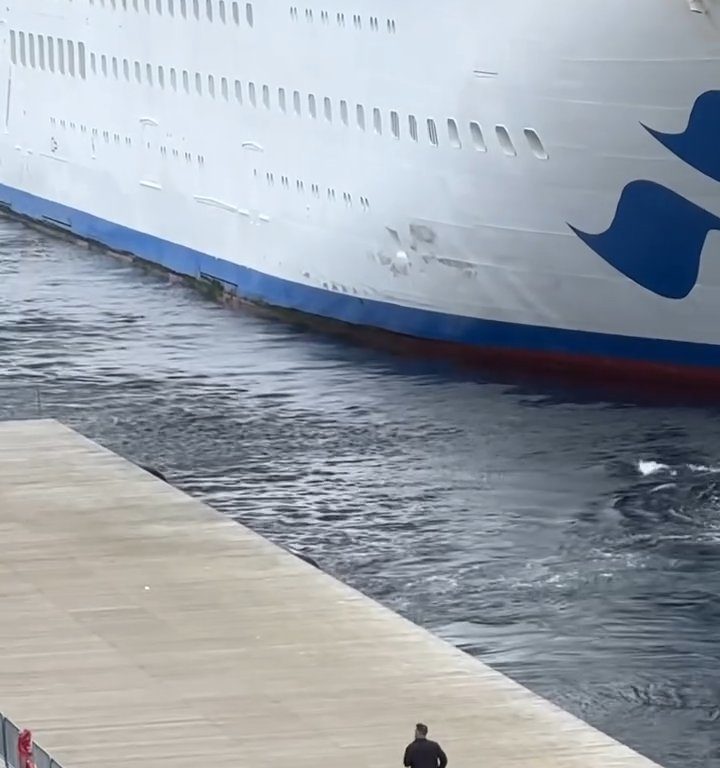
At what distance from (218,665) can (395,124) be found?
700 inches

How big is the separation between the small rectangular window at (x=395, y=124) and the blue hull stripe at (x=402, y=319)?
113 inches

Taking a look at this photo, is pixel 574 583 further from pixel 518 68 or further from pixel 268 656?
pixel 518 68

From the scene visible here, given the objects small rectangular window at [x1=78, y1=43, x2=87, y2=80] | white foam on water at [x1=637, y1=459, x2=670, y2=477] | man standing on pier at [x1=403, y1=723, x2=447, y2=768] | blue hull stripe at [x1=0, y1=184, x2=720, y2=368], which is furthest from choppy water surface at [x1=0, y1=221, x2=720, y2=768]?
small rectangular window at [x1=78, y1=43, x2=87, y2=80]

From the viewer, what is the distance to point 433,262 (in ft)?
114

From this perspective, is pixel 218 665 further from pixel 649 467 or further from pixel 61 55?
pixel 61 55

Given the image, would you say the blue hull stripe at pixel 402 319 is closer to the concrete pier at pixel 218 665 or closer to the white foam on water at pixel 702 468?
the white foam on water at pixel 702 468

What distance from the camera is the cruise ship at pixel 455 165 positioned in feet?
102

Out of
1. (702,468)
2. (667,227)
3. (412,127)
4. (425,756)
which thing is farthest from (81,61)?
(425,756)

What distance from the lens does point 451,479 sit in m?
29.1

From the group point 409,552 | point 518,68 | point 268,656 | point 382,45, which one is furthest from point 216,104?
point 268,656

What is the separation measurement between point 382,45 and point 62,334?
27.2ft

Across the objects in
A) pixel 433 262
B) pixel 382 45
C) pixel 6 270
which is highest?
pixel 382 45

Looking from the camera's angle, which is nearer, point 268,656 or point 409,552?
point 268,656

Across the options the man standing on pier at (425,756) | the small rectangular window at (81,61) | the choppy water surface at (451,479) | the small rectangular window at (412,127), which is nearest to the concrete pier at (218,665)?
the man standing on pier at (425,756)
